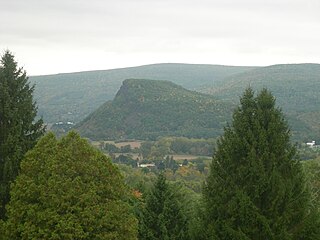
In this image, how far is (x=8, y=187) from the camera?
18.4 meters

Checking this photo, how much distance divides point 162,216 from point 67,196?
6.21 meters

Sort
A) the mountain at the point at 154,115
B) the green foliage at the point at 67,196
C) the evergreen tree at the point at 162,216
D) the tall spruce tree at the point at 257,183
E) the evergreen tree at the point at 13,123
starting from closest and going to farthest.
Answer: the tall spruce tree at the point at 257,183 < the green foliage at the point at 67,196 < the evergreen tree at the point at 13,123 < the evergreen tree at the point at 162,216 < the mountain at the point at 154,115

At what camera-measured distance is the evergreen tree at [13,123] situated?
18.4 metres

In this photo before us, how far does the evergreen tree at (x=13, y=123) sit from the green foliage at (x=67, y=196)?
2.88 ft

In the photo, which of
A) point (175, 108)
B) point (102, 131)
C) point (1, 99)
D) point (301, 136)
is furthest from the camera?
point (175, 108)

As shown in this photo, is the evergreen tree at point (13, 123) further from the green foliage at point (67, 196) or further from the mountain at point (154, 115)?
the mountain at point (154, 115)

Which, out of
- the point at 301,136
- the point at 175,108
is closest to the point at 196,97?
the point at 175,108

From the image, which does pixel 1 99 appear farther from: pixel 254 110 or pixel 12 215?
pixel 254 110

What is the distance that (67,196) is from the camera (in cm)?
1642

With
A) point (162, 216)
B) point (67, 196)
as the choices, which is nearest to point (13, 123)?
point (67, 196)

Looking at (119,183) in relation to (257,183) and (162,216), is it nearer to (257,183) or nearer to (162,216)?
(162,216)

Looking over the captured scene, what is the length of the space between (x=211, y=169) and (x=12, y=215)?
680 cm

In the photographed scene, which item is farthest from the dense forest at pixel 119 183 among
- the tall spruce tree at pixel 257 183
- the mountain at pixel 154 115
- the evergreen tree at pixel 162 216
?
the mountain at pixel 154 115

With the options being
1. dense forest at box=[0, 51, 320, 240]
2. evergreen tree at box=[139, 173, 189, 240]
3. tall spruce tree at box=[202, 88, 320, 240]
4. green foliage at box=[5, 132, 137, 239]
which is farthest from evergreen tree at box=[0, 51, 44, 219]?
tall spruce tree at box=[202, 88, 320, 240]
